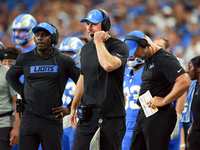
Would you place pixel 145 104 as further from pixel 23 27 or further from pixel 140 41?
pixel 23 27

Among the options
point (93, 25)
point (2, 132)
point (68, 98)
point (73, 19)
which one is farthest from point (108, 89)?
point (73, 19)

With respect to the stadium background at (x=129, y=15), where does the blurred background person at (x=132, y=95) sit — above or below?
below

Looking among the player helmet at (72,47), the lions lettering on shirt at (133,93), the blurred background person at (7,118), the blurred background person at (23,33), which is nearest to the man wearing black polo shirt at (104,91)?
the blurred background person at (7,118)

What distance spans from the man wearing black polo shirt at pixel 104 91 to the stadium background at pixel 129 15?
846 centimetres

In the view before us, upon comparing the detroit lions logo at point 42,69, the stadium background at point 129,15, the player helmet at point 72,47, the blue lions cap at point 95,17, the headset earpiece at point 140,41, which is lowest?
the detroit lions logo at point 42,69

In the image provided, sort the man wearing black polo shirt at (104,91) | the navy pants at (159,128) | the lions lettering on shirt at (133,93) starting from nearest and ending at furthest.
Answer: the man wearing black polo shirt at (104,91) < the navy pants at (159,128) < the lions lettering on shirt at (133,93)

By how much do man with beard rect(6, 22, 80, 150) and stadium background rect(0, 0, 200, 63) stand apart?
311 inches

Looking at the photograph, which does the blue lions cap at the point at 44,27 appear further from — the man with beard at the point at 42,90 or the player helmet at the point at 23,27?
the player helmet at the point at 23,27

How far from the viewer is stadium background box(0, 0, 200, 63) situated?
12.9 metres

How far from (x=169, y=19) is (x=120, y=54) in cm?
973

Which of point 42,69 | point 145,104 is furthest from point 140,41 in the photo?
point 42,69

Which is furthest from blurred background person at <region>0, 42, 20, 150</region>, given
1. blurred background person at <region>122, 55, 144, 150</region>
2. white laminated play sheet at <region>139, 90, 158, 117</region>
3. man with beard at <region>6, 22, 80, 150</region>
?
blurred background person at <region>122, 55, 144, 150</region>

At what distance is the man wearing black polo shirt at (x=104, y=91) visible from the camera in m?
4.00

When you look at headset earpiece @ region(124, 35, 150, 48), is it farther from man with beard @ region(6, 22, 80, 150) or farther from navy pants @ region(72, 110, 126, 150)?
navy pants @ region(72, 110, 126, 150)
